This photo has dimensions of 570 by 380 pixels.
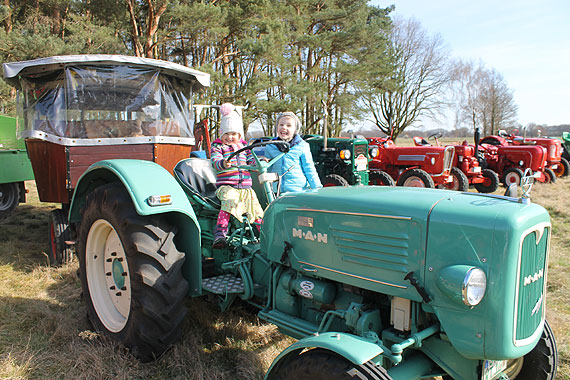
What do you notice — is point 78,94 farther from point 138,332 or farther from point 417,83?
point 417,83

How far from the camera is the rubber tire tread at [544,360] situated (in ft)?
6.91

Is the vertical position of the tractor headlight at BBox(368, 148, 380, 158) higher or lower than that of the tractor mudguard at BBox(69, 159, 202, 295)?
higher

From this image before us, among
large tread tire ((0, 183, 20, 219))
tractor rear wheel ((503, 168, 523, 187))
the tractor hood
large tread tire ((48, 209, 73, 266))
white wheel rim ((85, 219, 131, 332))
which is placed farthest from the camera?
tractor rear wheel ((503, 168, 523, 187))

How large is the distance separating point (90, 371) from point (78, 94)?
10.2 feet

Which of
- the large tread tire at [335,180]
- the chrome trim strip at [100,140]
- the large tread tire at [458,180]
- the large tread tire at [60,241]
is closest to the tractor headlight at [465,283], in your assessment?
the chrome trim strip at [100,140]

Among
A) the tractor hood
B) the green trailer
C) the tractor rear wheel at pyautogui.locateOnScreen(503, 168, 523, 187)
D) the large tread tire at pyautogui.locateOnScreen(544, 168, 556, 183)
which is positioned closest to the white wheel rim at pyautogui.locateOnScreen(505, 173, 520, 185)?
the tractor rear wheel at pyautogui.locateOnScreen(503, 168, 523, 187)

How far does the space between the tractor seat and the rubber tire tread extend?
2.14m

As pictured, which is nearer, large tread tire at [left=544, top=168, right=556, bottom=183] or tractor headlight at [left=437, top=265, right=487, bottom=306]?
tractor headlight at [left=437, top=265, right=487, bottom=306]

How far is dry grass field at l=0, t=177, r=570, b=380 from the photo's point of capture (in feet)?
8.17

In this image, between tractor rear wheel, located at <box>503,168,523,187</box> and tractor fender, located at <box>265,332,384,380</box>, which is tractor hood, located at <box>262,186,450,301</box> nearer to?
tractor fender, located at <box>265,332,384,380</box>

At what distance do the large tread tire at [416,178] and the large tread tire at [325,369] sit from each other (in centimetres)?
742

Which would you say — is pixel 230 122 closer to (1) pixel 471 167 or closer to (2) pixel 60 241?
(2) pixel 60 241

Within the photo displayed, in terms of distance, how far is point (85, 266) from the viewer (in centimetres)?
295

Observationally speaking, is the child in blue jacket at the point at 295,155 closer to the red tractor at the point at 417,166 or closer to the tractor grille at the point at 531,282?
the tractor grille at the point at 531,282
